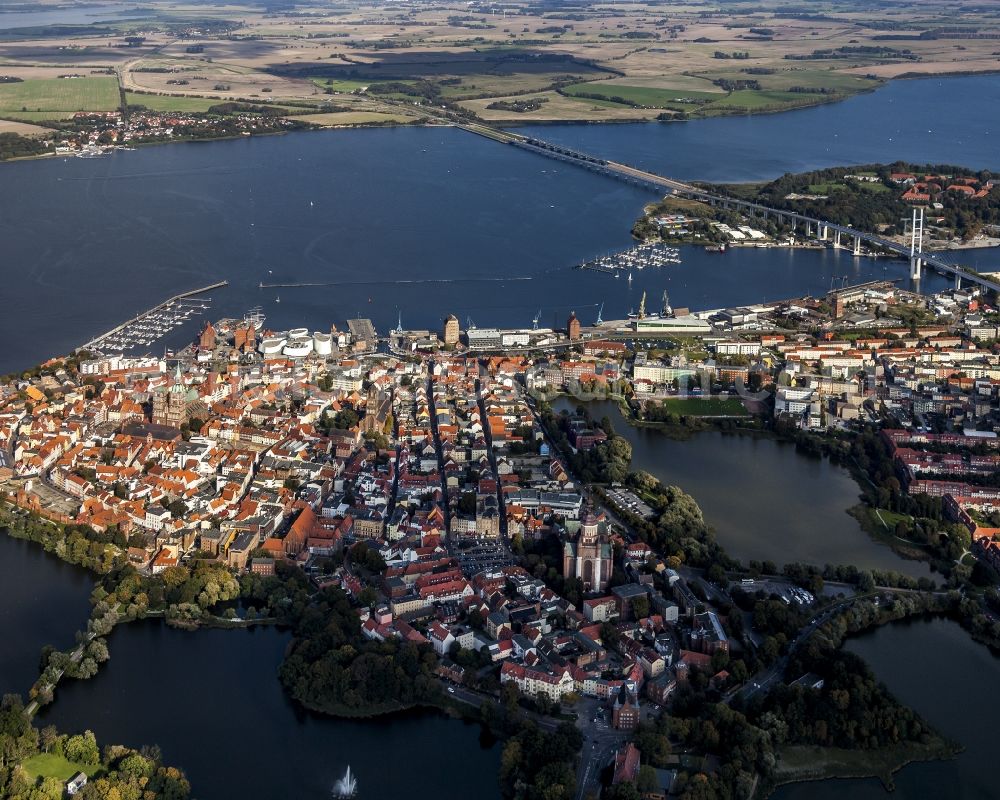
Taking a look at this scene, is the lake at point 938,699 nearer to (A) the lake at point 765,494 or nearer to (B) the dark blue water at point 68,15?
(A) the lake at point 765,494

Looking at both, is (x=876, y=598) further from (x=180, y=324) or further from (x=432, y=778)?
(x=180, y=324)

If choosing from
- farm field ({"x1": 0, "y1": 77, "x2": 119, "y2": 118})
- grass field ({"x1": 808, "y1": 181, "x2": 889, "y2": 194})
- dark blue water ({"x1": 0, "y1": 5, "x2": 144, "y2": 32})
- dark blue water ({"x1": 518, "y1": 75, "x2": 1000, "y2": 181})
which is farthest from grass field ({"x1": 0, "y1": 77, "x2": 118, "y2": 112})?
dark blue water ({"x1": 0, "y1": 5, "x2": 144, "y2": 32})

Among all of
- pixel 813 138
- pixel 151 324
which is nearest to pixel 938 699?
pixel 151 324

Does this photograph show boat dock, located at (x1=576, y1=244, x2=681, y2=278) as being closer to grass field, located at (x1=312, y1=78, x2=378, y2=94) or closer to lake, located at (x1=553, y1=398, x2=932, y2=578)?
lake, located at (x1=553, y1=398, x2=932, y2=578)

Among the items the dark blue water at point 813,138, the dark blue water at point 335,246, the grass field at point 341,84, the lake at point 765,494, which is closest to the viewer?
the lake at point 765,494

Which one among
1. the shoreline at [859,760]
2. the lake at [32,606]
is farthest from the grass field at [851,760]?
the lake at [32,606]

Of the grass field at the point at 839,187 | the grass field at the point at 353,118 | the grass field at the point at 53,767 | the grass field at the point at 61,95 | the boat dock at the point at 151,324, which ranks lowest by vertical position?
the grass field at the point at 53,767

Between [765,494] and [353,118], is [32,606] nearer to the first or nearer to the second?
[765,494]
